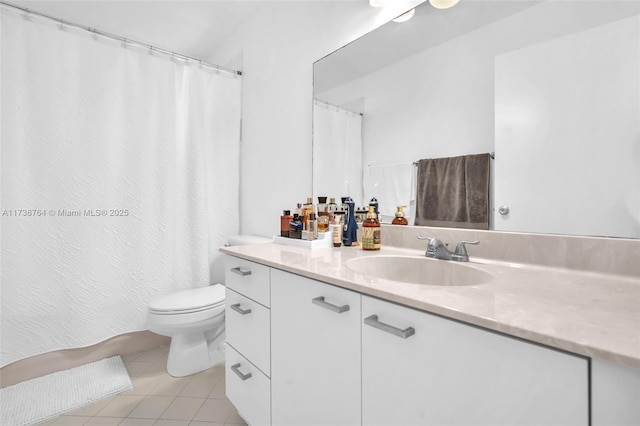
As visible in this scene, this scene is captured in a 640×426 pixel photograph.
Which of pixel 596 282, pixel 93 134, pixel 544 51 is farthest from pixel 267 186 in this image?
pixel 596 282

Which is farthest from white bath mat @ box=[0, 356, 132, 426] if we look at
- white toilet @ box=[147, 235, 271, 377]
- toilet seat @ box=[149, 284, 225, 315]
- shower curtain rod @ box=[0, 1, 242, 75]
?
shower curtain rod @ box=[0, 1, 242, 75]

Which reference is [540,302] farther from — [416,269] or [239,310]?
[239,310]

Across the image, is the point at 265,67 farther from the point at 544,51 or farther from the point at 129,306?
the point at 129,306

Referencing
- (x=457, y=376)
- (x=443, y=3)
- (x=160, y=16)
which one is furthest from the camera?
(x=160, y=16)

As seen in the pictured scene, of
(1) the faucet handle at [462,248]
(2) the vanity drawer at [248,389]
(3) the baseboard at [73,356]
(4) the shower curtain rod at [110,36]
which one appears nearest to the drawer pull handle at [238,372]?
(2) the vanity drawer at [248,389]

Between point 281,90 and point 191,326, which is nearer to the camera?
point 191,326

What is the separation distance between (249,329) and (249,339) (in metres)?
0.04

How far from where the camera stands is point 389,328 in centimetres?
69

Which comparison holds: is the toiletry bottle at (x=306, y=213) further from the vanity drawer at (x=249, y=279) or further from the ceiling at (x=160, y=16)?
the ceiling at (x=160, y=16)

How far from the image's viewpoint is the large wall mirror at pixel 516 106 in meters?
0.85

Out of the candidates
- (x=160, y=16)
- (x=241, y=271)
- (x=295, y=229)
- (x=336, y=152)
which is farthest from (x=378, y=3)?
(x=160, y=16)

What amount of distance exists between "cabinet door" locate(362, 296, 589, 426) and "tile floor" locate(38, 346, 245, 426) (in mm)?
1026

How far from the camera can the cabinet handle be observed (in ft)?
2.15

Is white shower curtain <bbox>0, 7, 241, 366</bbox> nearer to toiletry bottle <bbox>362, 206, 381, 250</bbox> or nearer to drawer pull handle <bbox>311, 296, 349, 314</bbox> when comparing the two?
toiletry bottle <bbox>362, 206, 381, 250</bbox>
